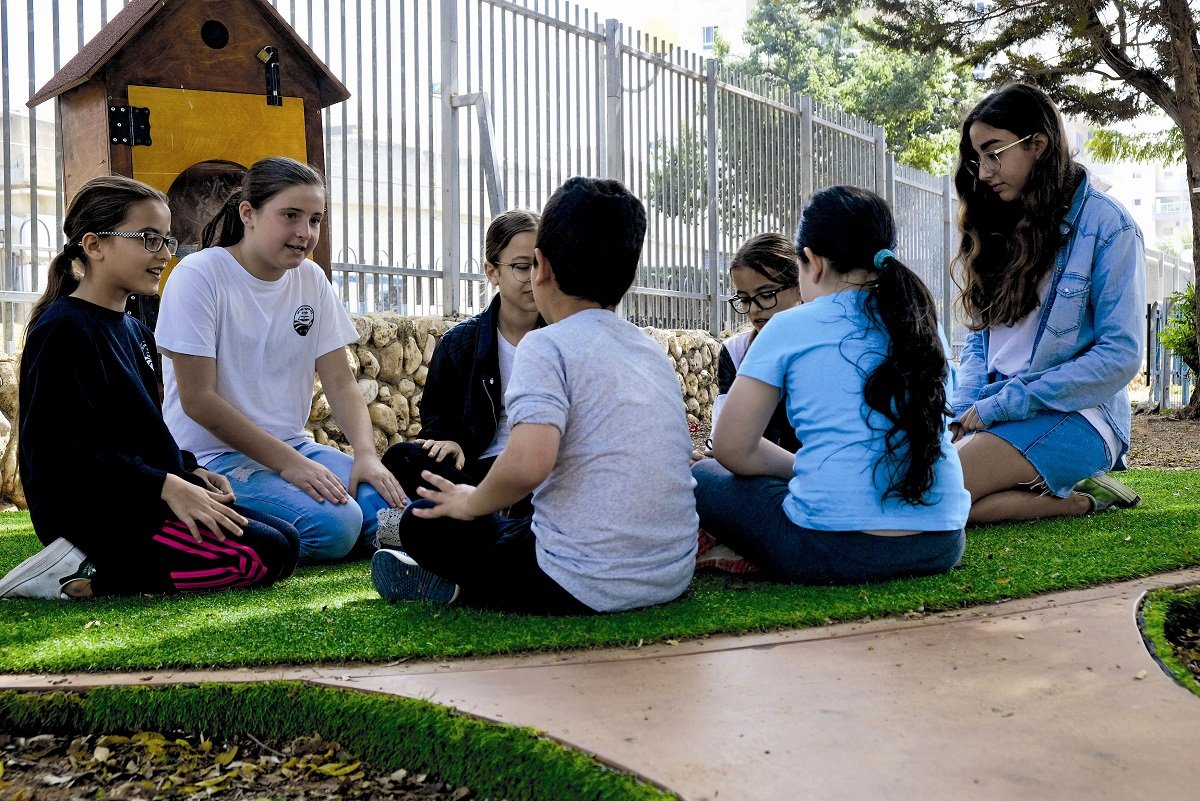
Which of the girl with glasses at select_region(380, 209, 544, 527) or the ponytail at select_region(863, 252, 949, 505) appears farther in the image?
the girl with glasses at select_region(380, 209, 544, 527)

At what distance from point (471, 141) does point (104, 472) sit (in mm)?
5344

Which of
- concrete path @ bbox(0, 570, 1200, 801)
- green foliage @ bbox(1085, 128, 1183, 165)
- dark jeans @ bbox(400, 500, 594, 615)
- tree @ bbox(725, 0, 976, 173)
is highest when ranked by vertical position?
tree @ bbox(725, 0, 976, 173)

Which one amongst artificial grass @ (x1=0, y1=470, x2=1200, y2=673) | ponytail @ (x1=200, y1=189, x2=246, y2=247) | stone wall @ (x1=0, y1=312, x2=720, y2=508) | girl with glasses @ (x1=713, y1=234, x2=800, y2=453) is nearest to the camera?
artificial grass @ (x1=0, y1=470, x2=1200, y2=673)

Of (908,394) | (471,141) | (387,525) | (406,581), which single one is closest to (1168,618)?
(908,394)

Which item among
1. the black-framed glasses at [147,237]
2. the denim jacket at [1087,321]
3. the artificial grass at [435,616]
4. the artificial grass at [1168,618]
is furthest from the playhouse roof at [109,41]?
the artificial grass at [1168,618]

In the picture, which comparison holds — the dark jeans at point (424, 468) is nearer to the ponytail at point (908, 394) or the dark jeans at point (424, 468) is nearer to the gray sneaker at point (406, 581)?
the gray sneaker at point (406, 581)

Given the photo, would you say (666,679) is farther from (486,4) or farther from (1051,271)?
Result: (486,4)

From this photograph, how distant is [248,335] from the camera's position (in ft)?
13.9

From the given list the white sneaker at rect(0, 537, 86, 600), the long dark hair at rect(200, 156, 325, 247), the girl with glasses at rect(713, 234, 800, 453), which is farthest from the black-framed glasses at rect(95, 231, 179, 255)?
the girl with glasses at rect(713, 234, 800, 453)

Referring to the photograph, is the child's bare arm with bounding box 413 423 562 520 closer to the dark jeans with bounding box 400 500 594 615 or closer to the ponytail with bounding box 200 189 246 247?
the dark jeans with bounding box 400 500 594 615

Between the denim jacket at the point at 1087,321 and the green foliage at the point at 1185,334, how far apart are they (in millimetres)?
9392

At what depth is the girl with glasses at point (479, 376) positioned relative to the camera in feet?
13.1

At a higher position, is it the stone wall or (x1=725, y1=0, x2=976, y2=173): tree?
(x1=725, y1=0, x2=976, y2=173): tree

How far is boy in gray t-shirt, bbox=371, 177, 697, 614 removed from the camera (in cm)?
264
